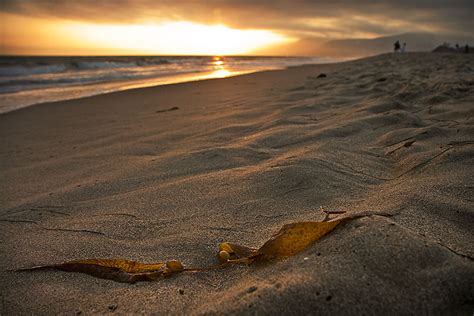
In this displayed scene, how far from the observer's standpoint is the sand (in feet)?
2.58

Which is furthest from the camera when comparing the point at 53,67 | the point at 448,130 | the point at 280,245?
the point at 53,67

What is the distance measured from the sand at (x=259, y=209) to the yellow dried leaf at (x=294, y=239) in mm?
28

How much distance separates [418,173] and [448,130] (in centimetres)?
76

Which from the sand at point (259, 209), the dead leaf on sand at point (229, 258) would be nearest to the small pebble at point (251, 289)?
the sand at point (259, 209)

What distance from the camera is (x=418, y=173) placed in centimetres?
150

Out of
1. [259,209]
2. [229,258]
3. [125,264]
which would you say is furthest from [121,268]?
[259,209]

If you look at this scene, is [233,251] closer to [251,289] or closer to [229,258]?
[229,258]

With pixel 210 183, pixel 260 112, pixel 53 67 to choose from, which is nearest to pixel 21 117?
pixel 260 112

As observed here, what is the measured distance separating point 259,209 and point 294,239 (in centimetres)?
40

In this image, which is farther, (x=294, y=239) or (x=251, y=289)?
(x=294, y=239)

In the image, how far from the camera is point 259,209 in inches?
53.6

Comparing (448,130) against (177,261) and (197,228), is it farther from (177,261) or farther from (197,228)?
(177,261)

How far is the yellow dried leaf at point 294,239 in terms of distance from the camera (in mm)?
944

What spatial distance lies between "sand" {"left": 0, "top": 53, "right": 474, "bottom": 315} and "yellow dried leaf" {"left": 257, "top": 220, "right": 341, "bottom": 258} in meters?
0.03
